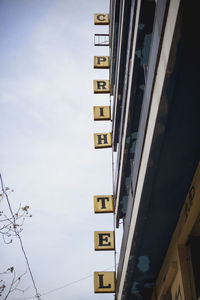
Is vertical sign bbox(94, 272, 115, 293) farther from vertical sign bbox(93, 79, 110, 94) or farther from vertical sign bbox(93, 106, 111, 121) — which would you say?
vertical sign bbox(93, 79, 110, 94)

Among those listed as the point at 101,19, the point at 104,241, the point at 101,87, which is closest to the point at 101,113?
the point at 101,87

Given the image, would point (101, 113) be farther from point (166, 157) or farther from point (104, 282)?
point (166, 157)

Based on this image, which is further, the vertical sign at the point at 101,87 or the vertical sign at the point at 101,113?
the vertical sign at the point at 101,87

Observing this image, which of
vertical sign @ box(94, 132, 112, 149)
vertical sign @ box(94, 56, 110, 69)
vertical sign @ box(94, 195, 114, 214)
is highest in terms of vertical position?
vertical sign @ box(94, 56, 110, 69)

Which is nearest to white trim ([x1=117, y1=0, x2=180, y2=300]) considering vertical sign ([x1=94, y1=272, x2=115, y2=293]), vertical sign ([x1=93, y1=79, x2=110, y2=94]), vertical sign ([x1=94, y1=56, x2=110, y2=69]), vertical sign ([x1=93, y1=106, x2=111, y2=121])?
vertical sign ([x1=94, y1=272, x2=115, y2=293])

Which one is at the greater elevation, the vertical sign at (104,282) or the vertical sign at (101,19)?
the vertical sign at (101,19)

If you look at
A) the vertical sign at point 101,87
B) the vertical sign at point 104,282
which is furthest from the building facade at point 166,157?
the vertical sign at point 101,87

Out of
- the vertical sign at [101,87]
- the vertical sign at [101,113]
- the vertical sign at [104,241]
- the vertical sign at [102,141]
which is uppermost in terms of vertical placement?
the vertical sign at [101,87]

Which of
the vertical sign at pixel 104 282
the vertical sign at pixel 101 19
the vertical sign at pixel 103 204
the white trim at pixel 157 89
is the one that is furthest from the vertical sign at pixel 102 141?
the vertical sign at pixel 101 19

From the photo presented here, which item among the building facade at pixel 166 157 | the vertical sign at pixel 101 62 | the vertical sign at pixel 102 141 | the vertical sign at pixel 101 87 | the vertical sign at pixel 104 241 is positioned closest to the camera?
the building facade at pixel 166 157

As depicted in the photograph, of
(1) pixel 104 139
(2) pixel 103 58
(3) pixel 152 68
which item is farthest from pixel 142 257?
(2) pixel 103 58

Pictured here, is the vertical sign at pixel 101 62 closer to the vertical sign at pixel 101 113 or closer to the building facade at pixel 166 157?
the vertical sign at pixel 101 113

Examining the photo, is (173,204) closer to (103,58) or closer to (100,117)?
(100,117)

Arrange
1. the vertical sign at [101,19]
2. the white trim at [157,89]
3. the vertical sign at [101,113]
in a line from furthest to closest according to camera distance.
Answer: the vertical sign at [101,19]
the vertical sign at [101,113]
the white trim at [157,89]
